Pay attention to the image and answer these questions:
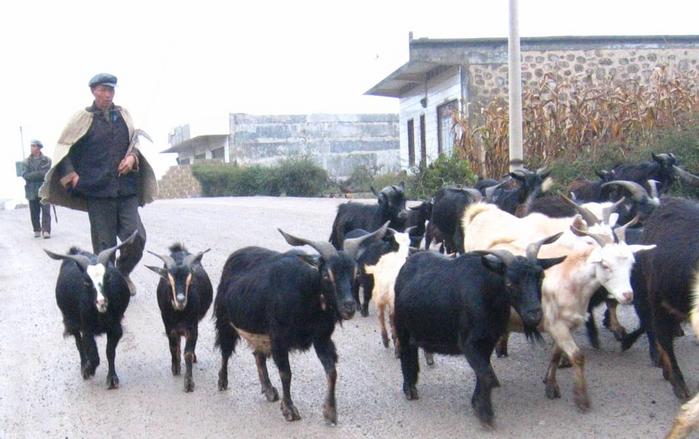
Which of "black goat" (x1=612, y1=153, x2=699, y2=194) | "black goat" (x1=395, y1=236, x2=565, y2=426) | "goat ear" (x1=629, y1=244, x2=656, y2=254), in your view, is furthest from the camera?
"black goat" (x1=612, y1=153, x2=699, y2=194)

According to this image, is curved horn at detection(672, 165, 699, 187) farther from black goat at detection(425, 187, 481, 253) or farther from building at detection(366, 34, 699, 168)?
building at detection(366, 34, 699, 168)

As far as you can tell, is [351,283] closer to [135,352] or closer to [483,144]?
[135,352]

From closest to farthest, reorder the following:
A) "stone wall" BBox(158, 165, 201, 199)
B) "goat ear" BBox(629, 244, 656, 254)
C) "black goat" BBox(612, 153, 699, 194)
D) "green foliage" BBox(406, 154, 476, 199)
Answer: "goat ear" BBox(629, 244, 656, 254)
"black goat" BBox(612, 153, 699, 194)
"green foliage" BBox(406, 154, 476, 199)
"stone wall" BBox(158, 165, 201, 199)

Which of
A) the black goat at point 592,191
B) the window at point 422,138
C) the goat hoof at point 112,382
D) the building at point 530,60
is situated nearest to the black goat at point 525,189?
the black goat at point 592,191

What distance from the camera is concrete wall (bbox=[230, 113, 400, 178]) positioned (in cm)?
4219

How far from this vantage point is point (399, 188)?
11703 mm

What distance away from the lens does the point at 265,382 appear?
7270mm

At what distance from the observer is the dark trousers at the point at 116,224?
399 inches

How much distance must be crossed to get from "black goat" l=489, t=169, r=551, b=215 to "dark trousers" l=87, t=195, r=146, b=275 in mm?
4299

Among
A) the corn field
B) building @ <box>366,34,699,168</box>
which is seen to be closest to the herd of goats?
the corn field

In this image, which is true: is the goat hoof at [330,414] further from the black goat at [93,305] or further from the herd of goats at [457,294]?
the black goat at [93,305]

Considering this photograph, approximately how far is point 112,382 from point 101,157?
3235mm

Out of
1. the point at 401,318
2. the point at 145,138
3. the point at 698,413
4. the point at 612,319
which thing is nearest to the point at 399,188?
the point at 145,138

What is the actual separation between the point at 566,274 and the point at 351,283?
5.27 ft
